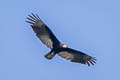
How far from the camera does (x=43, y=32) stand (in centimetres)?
6694

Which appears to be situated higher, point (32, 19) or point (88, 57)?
point (32, 19)

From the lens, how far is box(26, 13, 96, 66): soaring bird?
219ft

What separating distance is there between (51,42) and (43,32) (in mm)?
891

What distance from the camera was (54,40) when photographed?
66625 millimetres

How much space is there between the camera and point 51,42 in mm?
66688

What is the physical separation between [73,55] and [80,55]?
511 mm

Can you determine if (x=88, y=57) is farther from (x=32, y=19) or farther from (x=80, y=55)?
(x=32, y=19)

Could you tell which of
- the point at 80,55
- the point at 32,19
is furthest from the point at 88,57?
the point at 32,19

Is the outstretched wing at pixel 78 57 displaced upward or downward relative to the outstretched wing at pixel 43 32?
downward

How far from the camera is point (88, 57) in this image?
67625mm

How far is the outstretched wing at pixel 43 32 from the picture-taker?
219ft

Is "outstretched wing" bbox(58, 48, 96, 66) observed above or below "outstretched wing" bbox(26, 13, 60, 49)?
below

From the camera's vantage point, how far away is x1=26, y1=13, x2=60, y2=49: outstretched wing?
6662 cm

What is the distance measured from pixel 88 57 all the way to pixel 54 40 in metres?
2.74
